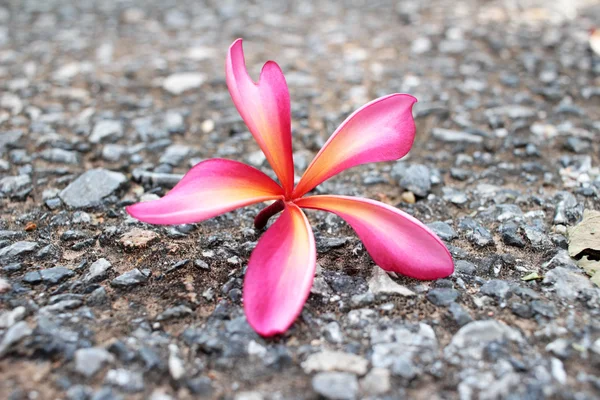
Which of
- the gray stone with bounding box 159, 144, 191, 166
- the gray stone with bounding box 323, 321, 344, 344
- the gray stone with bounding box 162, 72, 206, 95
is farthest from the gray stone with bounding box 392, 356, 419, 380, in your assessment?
the gray stone with bounding box 162, 72, 206, 95

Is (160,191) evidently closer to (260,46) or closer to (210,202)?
(210,202)

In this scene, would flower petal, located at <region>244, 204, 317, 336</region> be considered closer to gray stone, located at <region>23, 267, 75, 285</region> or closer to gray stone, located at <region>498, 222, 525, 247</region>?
gray stone, located at <region>23, 267, 75, 285</region>

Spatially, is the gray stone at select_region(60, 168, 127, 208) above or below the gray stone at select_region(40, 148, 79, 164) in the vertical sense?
below

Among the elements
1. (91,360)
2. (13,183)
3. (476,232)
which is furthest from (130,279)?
(476,232)

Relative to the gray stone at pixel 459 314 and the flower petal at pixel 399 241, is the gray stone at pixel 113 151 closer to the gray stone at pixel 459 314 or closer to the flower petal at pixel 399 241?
the flower petal at pixel 399 241

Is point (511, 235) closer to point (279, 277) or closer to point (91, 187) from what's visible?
point (279, 277)

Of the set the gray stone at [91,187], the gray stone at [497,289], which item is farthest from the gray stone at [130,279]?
the gray stone at [497,289]
